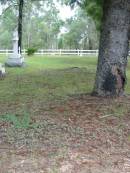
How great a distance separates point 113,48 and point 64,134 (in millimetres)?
3046

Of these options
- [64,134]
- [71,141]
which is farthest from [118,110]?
[71,141]

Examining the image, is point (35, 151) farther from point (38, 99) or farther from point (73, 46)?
point (73, 46)

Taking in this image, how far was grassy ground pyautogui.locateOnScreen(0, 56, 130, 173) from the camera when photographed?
5895 millimetres

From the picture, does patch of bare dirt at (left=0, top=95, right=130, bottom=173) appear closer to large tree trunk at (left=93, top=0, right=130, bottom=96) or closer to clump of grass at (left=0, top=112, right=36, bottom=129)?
clump of grass at (left=0, top=112, right=36, bottom=129)

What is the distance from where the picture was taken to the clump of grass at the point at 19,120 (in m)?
7.50

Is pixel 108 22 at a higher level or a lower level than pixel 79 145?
higher

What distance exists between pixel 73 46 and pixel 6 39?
1941 cm

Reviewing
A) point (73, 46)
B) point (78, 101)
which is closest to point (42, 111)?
point (78, 101)

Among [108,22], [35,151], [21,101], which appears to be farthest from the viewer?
[21,101]

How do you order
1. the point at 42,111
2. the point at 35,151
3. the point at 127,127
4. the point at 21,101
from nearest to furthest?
the point at 35,151, the point at 127,127, the point at 42,111, the point at 21,101

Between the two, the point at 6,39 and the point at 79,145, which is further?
the point at 6,39

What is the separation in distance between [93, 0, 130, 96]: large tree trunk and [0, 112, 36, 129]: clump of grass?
6.95 ft

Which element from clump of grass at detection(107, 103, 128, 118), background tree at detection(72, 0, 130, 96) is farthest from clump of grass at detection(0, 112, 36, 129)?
background tree at detection(72, 0, 130, 96)

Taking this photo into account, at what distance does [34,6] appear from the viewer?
36.0m
